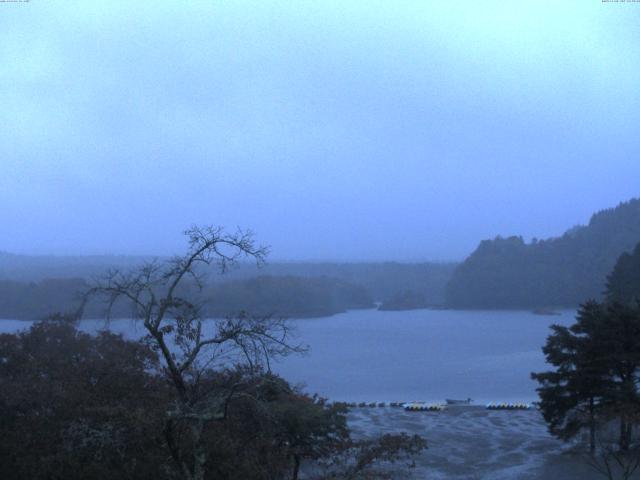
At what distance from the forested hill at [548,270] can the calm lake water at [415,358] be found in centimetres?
821

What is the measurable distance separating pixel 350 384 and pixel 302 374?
1465 millimetres

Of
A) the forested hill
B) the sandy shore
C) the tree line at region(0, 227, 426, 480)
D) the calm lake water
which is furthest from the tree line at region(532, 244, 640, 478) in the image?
the forested hill

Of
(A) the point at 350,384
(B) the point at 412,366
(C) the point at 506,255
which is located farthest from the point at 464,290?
(A) the point at 350,384

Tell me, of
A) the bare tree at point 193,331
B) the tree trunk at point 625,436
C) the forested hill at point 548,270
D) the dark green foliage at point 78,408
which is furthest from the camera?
the forested hill at point 548,270

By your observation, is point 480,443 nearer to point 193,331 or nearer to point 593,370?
point 593,370

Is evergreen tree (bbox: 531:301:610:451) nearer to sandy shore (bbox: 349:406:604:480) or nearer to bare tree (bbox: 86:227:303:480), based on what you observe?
sandy shore (bbox: 349:406:604:480)

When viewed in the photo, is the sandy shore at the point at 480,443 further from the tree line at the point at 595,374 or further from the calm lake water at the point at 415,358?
the calm lake water at the point at 415,358

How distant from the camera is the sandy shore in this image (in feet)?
36.5

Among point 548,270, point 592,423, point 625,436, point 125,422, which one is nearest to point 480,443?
point 625,436

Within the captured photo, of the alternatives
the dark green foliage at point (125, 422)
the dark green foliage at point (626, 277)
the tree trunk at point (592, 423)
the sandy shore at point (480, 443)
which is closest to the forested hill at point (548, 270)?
the dark green foliage at point (626, 277)

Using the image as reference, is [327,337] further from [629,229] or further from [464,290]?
[629,229]

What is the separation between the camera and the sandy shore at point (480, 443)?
36.5 feet

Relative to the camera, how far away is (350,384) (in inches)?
849

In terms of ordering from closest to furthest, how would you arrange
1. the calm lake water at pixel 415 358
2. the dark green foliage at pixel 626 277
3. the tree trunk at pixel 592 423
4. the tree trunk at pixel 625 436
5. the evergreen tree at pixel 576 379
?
the tree trunk at pixel 592 423, the tree trunk at pixel 625 436, the evergreen tree at pixel 576 379, the dark green foliage at pixel 626 277, the calm lake water at pixel 415 358
